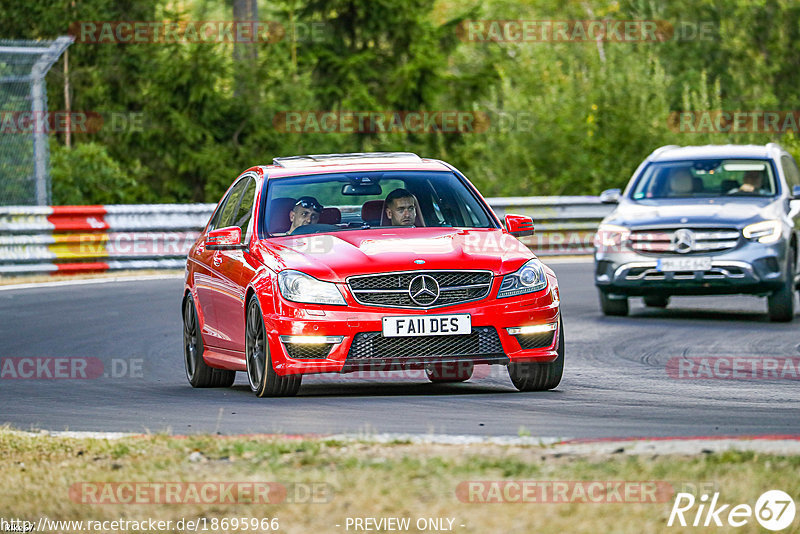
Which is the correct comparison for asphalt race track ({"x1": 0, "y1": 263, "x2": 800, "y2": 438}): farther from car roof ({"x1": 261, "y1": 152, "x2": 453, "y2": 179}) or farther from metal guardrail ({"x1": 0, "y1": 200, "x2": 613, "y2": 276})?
metal guardrail ({"x1": 0, "y1": 200, "x2": 613, "y2": 276})

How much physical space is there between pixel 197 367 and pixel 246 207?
4.16 feet

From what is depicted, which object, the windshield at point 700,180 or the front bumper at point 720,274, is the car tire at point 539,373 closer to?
the front bumper at point 720,274

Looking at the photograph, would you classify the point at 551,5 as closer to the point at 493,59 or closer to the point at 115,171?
the point at 493,59

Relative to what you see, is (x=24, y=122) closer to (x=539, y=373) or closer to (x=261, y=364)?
(x=261, y=364)

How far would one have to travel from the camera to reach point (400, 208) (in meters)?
10.9

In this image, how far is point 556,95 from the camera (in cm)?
3206

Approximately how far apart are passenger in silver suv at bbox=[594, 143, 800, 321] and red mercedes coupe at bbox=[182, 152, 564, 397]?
220 inches

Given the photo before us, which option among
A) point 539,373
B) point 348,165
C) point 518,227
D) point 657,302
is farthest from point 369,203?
point 657,302

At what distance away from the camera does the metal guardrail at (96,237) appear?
22500 millimetres

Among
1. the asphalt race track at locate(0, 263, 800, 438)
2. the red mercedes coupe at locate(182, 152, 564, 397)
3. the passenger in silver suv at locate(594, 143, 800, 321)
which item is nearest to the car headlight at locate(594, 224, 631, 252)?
the passenger in silver suv at locate(594, 143, 800, 321)

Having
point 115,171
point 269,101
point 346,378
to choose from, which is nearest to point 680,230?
point 346,378

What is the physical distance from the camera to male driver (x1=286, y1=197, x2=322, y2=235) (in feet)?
35.2

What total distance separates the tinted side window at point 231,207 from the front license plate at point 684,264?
228 inches

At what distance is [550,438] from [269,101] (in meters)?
27.1
